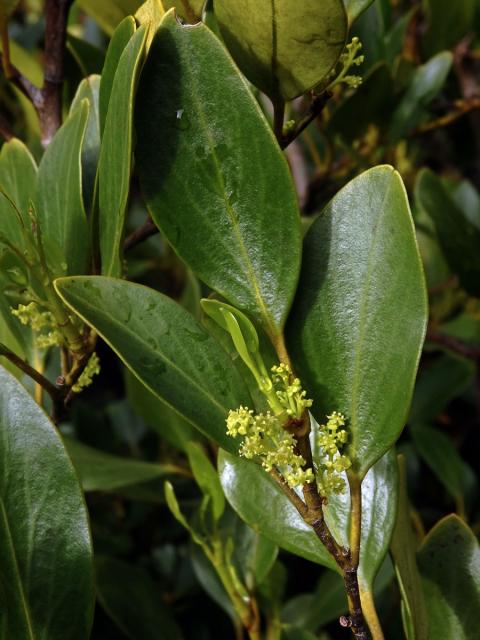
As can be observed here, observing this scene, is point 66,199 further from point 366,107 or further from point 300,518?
→ point 366,107

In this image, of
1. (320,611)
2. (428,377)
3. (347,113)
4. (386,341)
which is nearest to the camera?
(386,341)

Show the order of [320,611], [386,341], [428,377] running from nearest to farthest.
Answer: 1. [386,341]
2. [320,611]
3. [428,377]

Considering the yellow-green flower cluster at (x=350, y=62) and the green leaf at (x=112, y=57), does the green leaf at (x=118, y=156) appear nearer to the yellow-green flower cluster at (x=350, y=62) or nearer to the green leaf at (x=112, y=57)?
the green leaf at (x=112, y=57)

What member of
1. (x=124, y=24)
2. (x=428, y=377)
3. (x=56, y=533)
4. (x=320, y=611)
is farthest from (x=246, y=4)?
(x=428, y=377)

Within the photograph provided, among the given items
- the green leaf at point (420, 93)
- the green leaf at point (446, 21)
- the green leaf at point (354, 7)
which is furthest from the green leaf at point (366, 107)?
the green leaf at point (354, 7)

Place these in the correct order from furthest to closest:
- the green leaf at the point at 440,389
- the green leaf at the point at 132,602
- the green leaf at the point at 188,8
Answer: the green leaf at the point at 440,389, the green leaf at the point at 132,602, the green leaf at the point at 188,8

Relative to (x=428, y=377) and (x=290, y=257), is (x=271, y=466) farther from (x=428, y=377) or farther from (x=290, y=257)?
(x=428, y=377)
